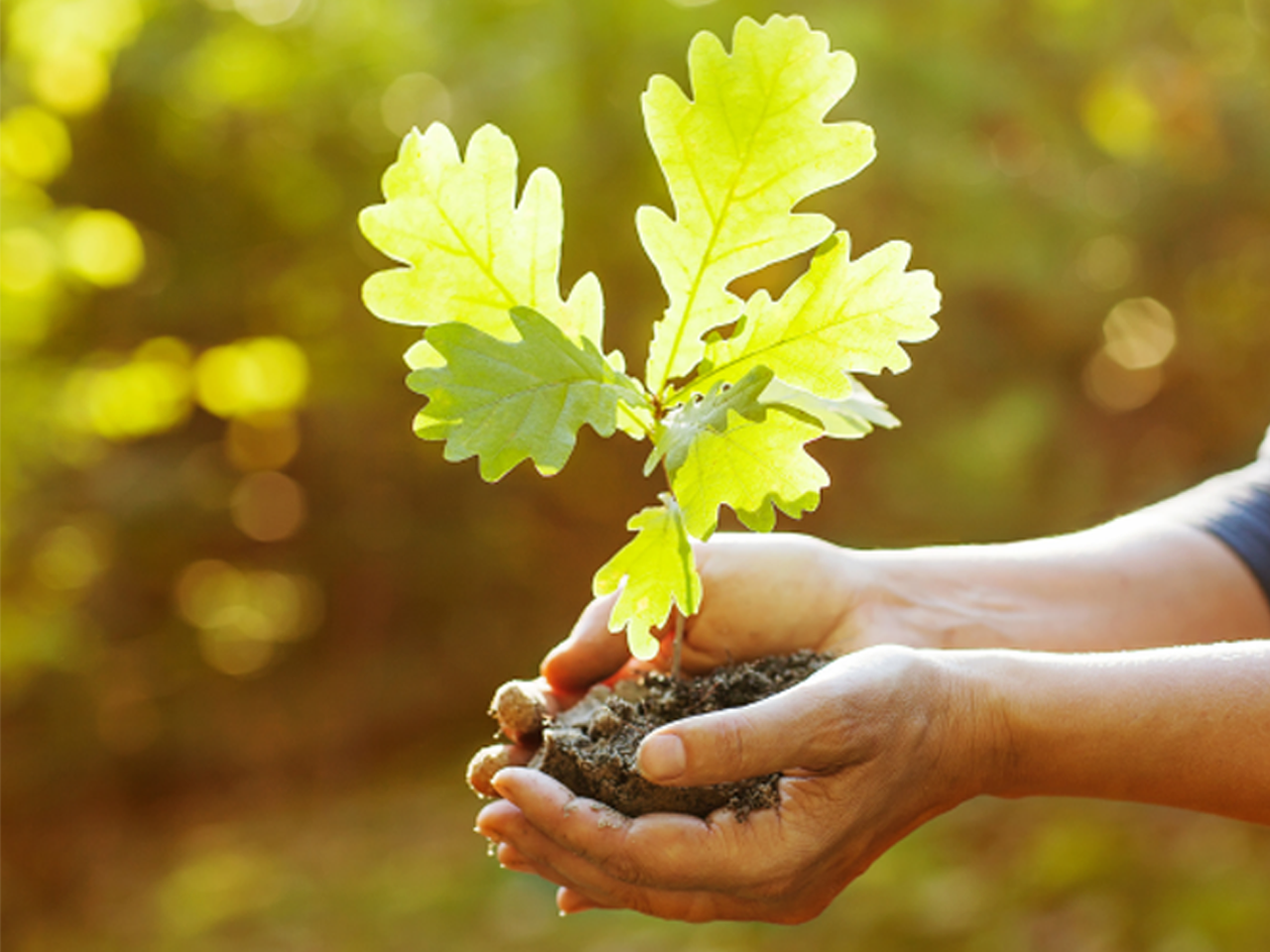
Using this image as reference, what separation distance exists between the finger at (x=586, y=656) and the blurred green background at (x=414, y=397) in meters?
2.64

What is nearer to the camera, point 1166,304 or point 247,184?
point 1166,304

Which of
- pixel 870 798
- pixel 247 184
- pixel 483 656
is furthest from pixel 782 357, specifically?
pixel 483 656

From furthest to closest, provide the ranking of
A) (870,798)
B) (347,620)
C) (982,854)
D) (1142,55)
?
(347,620)
(1142,55)
(982,854)
(870,798)

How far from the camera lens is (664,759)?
128cm

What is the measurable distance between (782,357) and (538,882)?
3.95 meters

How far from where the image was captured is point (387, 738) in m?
6.39

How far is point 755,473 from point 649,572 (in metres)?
0.21

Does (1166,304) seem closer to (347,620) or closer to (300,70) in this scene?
(300,70)

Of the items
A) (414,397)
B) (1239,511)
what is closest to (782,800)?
(1239,511)

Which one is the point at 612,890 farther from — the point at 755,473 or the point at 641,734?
the point at 755,473

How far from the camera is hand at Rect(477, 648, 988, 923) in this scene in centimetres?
132

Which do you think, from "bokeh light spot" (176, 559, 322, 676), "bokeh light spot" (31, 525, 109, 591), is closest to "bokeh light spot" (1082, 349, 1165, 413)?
"bokeh light spot" (176, 559, 322, 676)

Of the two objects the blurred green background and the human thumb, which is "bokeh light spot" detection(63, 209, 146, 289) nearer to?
the blurred green background

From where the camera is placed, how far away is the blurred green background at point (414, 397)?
4422 mm
